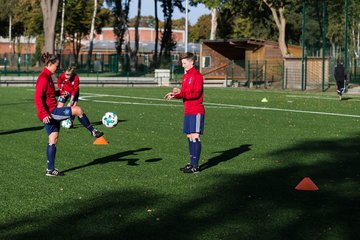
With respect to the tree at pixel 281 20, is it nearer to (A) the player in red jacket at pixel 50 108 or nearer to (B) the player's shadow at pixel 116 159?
(B) the player's shadow at pixel 116 159

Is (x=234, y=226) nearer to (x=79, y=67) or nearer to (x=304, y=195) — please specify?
(x=304, y=195)

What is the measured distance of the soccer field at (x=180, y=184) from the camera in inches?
320

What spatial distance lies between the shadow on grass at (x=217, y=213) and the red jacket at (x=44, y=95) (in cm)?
199

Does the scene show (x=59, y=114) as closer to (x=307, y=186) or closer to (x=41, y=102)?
(x=41, y=102)

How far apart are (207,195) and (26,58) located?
74.7 m

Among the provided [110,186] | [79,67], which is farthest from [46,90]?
[79,67]

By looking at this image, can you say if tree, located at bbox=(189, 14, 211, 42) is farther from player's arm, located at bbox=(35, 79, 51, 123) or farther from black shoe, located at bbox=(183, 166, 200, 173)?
player's arm, located at bbox=(35, 79, 51, 123)

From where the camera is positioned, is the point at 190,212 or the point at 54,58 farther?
the point at 54,58

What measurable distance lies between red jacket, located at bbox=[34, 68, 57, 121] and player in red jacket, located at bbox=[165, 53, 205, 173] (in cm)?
179

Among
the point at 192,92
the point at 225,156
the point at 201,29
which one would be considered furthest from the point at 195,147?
the point at 201,29

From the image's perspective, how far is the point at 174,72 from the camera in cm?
7119

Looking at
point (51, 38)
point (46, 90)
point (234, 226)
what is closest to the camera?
point (234, 226)

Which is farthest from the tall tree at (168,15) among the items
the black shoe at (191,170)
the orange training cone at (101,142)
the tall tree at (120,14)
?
the black shoe at (191,170)

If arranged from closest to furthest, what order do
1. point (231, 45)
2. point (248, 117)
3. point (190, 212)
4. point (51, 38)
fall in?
1. point (190, 212)
2. point (248, 117)
3. point (51, 38)
4. point (231, 45)
